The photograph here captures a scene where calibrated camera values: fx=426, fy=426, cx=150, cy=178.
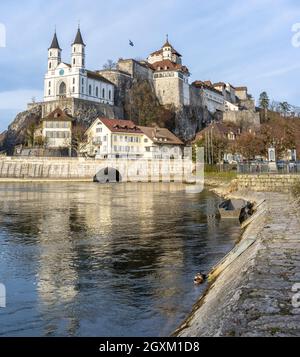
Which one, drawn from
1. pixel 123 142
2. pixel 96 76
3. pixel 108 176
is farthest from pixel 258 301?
pixel 96 76

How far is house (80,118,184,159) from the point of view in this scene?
90812mm

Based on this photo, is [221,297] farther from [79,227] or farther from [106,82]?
[106,82]

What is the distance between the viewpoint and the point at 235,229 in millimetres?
22562

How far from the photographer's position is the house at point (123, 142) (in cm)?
9081

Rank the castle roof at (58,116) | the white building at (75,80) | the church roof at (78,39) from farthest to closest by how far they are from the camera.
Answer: the church roof at (78,39)
the white building at (75,80)
the castle roof at (58,116)

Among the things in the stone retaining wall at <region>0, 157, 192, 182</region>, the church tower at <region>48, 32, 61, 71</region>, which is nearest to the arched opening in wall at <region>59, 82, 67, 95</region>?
the church tower at <region>48, 32, 61, 71</region>

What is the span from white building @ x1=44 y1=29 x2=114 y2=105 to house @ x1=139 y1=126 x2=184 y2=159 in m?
19.1

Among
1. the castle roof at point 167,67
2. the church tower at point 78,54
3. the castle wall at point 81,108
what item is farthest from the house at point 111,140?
the castle roof at point 167,67

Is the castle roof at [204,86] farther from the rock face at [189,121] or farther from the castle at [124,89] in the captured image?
the rock face at [189,121]

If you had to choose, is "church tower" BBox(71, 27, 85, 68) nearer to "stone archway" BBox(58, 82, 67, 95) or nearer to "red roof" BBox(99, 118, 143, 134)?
"stone archway" BBox(58, 82, 67, 95)

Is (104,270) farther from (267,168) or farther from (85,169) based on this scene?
(85,169)

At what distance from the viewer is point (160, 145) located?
3760 inches

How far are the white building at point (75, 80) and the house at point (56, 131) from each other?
993cm
